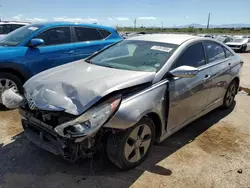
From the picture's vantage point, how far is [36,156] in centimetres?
310

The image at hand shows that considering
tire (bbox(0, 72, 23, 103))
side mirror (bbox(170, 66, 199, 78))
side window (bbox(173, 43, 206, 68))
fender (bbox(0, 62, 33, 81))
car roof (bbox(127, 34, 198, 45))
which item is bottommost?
tire (bbox(0, 72, 23, 103))

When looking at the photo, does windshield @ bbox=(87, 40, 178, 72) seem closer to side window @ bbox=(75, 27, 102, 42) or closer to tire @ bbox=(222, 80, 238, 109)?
side window @ bbox=(75, 27, 102, 42)

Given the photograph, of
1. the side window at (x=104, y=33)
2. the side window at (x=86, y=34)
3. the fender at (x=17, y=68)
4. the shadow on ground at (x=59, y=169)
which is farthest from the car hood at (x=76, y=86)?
the side window at (x=104, y=33)

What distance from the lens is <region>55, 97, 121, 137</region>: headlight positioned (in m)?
2.28

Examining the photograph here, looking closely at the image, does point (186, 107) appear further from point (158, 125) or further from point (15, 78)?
point (15, 78)

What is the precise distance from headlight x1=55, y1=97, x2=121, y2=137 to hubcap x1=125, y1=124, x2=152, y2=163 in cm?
46

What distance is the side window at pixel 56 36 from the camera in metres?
5.06

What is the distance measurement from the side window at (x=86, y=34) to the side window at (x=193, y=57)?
2957mm

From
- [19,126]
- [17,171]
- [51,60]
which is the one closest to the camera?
[17,171]

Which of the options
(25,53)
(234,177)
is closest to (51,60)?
(25,53)

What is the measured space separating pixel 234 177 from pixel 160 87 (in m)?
1.38

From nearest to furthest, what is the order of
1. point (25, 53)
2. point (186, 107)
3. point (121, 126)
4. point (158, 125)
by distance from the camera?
point (121, 126), point (158, 125), point (186, 107), point (25, 53)

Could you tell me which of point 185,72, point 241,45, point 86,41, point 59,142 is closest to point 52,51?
point 86,41

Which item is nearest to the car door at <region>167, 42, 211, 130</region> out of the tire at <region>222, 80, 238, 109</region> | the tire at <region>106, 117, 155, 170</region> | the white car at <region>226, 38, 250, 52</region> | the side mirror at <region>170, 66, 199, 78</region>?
the side mirror at <region>170, 66, 199, 78</region>
